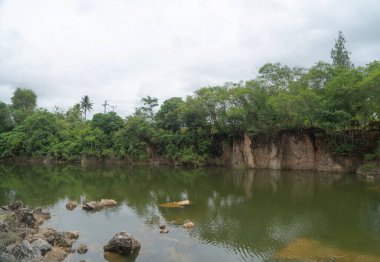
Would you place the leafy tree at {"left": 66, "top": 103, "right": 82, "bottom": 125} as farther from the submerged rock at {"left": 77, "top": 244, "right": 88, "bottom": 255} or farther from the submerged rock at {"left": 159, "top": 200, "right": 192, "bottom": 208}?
the submerged rock at {"left": 77, "top": 244, "right": 88, "bottom": 255}

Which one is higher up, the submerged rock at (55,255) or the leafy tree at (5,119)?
the leafy tree at (5,119)

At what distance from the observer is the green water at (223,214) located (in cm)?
1264

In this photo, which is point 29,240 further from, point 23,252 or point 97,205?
point 97,205

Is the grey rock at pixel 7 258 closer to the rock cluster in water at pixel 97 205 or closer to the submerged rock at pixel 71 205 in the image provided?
the rock cluster in water at pixel 97 205

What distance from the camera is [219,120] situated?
42219mm

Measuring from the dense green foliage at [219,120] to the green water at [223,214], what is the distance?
21.5ft

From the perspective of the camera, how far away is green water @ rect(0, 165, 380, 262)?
12.6 m

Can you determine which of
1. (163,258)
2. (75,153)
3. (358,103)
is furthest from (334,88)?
(75,153)

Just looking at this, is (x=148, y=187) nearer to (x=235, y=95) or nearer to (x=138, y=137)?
(x=235, y=95)

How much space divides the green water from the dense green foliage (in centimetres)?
654

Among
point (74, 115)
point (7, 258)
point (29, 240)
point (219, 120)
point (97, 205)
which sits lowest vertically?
point (29, 240)

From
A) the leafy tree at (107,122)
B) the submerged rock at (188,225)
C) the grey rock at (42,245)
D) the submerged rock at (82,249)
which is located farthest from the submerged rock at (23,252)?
the leafy tree at (107,122)

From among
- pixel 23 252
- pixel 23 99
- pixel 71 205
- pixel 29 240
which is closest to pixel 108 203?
pixel 71 205

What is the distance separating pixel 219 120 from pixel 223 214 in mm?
25412
